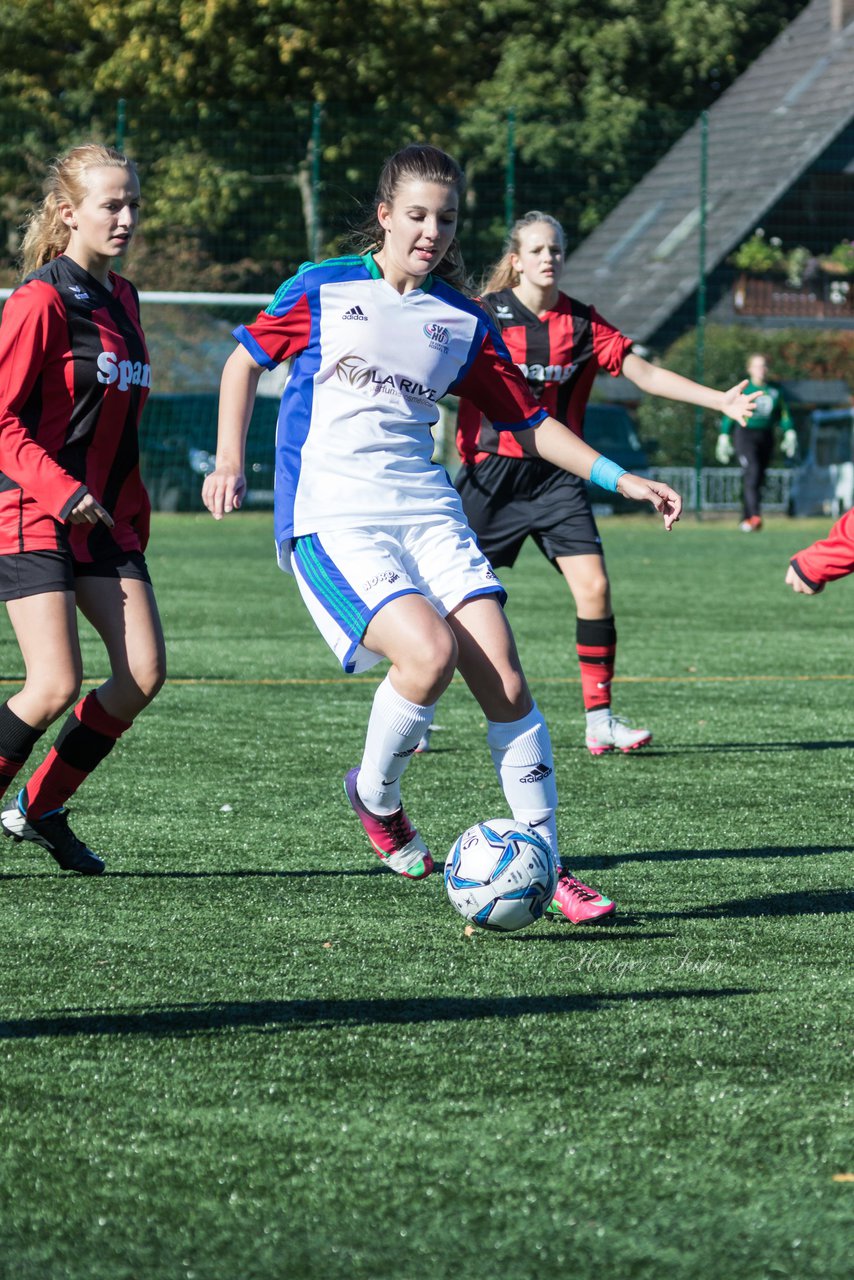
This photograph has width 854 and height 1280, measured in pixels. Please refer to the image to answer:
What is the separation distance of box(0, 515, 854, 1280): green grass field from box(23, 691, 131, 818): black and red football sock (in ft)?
0.75

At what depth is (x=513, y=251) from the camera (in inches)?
308

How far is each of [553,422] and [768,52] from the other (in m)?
39.6

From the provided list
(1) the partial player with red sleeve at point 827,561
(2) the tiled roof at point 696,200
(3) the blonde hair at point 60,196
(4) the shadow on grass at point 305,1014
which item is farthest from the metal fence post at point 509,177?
(4) the shadow on grass at point 305,1014

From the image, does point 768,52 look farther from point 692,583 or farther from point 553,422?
point 553,422

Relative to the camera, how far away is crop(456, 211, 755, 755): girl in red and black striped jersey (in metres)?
7.77

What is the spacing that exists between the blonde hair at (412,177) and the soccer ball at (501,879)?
1465mm

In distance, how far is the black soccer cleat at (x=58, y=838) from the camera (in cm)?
525

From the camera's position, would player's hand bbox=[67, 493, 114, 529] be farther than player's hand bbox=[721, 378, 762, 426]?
No

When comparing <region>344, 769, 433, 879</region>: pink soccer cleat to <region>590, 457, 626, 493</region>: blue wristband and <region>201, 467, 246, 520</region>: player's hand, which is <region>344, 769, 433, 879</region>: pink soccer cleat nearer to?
<region>201, 467, 246, 520</region>: player's hand

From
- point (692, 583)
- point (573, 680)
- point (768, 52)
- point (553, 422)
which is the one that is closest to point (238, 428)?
point (553, 422)

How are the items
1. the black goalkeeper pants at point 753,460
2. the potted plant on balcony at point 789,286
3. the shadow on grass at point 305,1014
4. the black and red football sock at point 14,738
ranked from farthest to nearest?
the potted plant on balcony at point 789,286 < the black goalkeeper pants at point 753,460 < the black and red football sock at point 14,738 < the shadow on grass at point 305,1014

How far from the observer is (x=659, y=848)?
5762mm

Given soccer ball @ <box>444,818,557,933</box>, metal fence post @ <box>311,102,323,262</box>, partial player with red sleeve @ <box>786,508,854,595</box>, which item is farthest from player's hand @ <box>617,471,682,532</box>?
metal fence post @ <box>311,102,323,262</box>

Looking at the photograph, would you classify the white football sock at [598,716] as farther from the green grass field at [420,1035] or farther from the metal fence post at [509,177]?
the metal fence post at [509,177]
